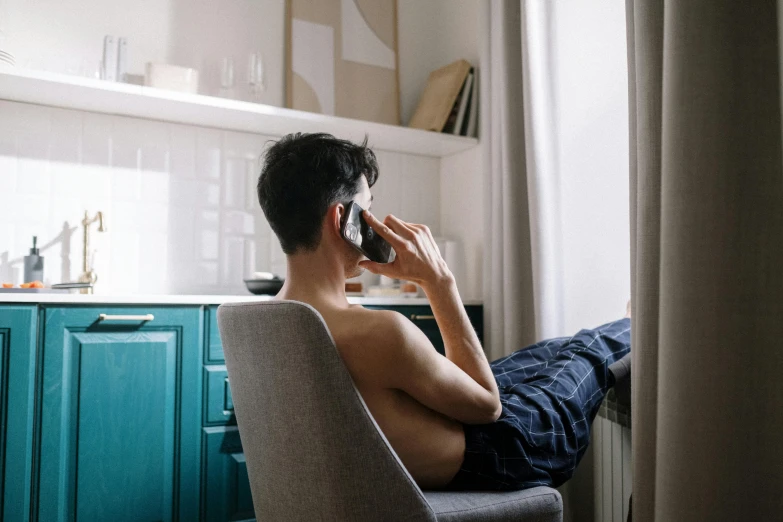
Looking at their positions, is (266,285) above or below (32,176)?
below

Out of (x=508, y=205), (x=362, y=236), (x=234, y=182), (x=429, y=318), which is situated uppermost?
(x=234, y=182)

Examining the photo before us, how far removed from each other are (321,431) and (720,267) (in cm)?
87

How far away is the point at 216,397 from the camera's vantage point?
2.28 meters

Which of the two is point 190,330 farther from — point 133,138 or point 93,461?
point 133,138

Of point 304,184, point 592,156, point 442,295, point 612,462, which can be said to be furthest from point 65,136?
point 612,462

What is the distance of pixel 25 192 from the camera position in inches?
100

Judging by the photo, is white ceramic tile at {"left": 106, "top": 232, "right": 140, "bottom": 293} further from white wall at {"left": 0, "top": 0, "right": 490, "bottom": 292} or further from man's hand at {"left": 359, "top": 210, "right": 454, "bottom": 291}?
man's hand at {"left": 359, "top": 210, "right": 454, "bottom": 291}

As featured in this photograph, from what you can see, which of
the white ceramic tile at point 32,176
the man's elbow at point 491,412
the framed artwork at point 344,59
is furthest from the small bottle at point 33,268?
the man's elbow at point 491,412

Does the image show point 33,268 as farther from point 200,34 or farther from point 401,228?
point 401,228

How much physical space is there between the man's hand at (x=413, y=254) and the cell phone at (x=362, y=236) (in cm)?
2

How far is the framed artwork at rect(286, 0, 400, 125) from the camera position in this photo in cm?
309

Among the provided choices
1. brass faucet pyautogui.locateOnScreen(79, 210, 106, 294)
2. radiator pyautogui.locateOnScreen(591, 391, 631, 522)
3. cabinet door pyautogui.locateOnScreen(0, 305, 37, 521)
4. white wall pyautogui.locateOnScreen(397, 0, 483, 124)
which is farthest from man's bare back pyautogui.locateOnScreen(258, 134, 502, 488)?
white wall pyautogui.locateOnScreen(397, 0, 483, 124)

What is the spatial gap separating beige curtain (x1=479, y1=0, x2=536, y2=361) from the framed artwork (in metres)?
0.64

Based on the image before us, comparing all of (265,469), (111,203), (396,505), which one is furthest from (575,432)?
(111,203)
